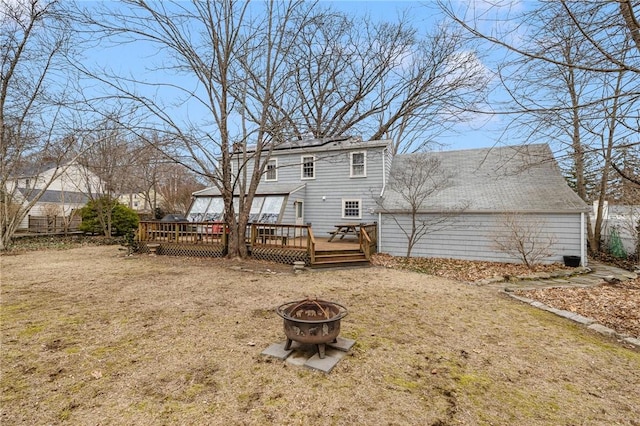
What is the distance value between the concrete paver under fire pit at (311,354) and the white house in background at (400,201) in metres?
6.89

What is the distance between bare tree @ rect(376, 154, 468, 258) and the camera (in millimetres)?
10852

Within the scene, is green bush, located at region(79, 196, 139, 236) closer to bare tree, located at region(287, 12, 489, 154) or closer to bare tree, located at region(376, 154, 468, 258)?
bare tree, located at region(287, 12, 489, 154)

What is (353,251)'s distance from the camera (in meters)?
9.38

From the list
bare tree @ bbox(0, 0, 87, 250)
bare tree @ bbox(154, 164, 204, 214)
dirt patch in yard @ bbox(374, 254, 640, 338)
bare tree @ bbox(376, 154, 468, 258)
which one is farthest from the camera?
bare tree @ bbox(154, 164, 204, 214)

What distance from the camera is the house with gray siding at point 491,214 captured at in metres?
9.41

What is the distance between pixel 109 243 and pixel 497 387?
1732cm

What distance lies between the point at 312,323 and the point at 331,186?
10.8 meters

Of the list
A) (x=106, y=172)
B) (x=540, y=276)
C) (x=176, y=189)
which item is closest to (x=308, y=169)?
(x=540, y=276)

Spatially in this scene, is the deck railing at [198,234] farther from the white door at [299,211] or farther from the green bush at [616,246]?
the green bush at [616,246]

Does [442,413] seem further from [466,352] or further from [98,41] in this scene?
[98,41]

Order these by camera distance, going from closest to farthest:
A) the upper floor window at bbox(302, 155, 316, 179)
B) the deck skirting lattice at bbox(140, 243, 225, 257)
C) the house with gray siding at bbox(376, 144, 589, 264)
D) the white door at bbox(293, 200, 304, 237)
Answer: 1. the house with gray siding at bbox(376, 144, 589, 264)
2. the deck skirting lattice at bbox(140, 243, 225, 257)
3. the white door at bbox(293, 200, 304, 237)
4. the upper floor window at bbox(302, 155, 316, 179)

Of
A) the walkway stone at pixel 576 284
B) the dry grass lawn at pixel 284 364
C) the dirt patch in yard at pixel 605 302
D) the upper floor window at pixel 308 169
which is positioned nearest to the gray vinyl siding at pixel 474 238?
the walkway stone at pixel 576 284

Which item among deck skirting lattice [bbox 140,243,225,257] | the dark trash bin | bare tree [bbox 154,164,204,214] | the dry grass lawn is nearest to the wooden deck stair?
the dry grass lawn

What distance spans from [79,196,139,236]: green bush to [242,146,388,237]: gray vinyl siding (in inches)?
352
